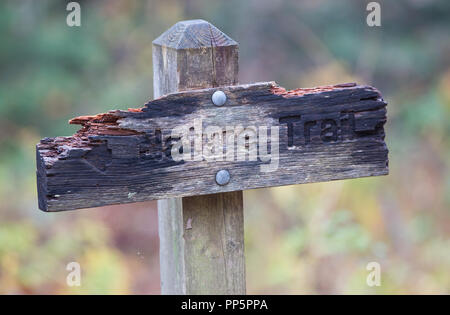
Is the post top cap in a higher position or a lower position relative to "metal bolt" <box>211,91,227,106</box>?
higher

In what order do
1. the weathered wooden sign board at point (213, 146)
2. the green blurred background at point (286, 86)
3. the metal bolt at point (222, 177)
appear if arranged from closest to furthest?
1. the weathered wooden sign board at point (213, 146)
2. the metal bolt at point (222, 177)
3. the green blurred background at point (286, 86)

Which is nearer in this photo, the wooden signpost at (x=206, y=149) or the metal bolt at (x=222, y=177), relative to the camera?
the wooden signpost at (x=206, y=149)

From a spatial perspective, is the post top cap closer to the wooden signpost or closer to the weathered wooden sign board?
the wooden signpost

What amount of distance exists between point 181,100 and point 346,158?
1.71 feet

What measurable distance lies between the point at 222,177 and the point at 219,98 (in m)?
0.22

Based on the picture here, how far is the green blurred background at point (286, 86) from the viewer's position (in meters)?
3.86

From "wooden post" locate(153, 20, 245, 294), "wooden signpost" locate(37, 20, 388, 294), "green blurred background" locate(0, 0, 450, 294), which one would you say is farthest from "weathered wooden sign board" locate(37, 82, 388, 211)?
"green blurred background" locate(0, 0, 450, 294)

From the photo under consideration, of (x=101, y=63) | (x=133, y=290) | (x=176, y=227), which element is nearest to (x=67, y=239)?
(x=133, y=290)

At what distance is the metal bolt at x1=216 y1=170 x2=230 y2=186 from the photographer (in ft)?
5.50

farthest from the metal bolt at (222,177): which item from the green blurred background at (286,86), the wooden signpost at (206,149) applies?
the green blurred background at (286,86)

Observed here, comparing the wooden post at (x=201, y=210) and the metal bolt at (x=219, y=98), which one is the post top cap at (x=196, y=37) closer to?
the wooden post at (x=201, y=210)

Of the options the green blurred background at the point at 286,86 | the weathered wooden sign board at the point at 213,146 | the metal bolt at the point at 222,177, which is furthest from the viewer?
the green blurred background at the point at 286,86

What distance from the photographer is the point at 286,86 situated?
738cm
